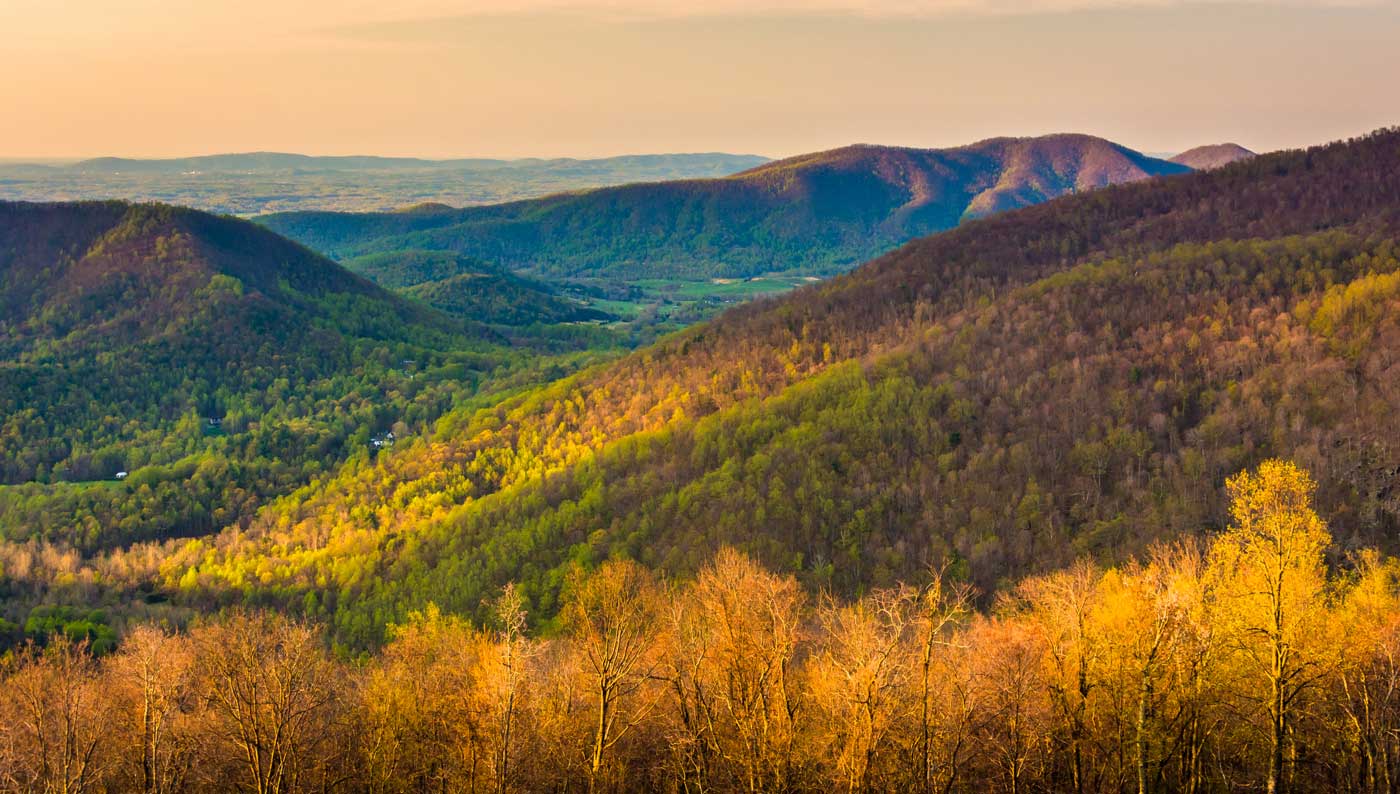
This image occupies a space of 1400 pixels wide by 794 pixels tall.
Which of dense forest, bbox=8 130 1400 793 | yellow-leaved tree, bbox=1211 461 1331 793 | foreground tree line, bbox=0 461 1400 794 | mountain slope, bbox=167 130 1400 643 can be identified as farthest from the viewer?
mountain slope, bbox=167 130 1400 643

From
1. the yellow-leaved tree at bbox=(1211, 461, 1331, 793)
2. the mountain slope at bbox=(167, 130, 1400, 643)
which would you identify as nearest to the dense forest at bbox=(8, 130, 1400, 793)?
the yellow-leaved tree at bbox=(1211, 461, 1331, 793)

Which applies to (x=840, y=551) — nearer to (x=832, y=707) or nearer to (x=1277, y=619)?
(x=832, y=707)

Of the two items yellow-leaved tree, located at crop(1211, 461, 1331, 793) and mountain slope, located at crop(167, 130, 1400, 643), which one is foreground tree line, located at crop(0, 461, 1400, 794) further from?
mountain slope, located at crop(167, 130, 1400, 643)

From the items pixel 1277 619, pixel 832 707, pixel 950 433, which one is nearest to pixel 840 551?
pixel 950 433

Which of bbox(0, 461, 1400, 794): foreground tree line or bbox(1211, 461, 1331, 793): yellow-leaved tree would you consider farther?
bbox(0, 461, 1400, 794): foreground tree line

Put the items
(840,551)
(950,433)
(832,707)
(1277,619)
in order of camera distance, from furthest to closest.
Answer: (950,433)
(840,551)
(832,707)
(1277,619)

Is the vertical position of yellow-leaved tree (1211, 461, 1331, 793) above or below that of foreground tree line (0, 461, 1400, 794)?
above
